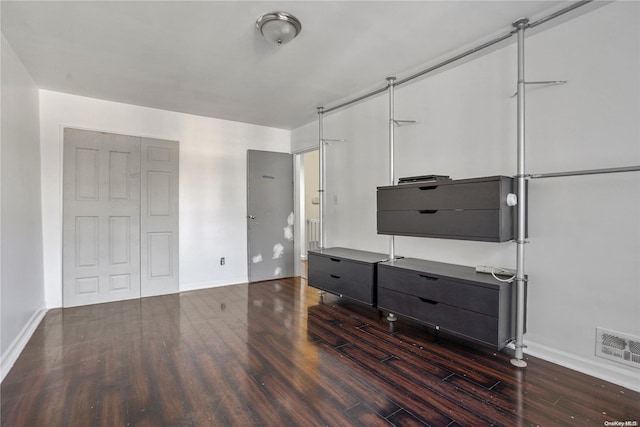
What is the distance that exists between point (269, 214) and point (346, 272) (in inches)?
78.1

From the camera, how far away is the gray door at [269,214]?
4586 millimetres

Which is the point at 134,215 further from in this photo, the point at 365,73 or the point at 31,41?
the point at 365,73

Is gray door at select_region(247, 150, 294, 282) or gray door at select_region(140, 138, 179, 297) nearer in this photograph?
gray door at select_region(140, 138, 179, 297)

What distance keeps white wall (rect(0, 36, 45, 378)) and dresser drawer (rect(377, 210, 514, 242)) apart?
9.65 ft

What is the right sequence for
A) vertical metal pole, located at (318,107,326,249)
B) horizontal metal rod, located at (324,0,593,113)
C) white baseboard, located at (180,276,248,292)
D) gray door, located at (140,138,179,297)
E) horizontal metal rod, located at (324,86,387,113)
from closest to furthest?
horizontal metal rod, located at (324,0,593,113) < horizontal metal rod, located at (324,86,387,113) < gray door, located at (140,138,179,297) < vertical metal pole, located at (318,107,326,249) < white baseboard, located at (180,276,248,292)

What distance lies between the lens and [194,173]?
418 cm

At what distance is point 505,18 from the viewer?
205 cm

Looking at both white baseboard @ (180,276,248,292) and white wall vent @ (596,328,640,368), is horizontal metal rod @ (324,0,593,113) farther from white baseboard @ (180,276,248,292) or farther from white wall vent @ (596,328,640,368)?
white baseboard @ (180,276,248,292)

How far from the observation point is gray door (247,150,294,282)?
181 inches

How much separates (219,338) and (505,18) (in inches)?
125

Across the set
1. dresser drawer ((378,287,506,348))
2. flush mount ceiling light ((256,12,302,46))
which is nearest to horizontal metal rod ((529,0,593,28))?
flush mount ceiling light ((256,12,302,46))

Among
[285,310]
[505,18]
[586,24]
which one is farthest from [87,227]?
[586,24]

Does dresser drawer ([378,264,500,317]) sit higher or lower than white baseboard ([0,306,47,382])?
higher

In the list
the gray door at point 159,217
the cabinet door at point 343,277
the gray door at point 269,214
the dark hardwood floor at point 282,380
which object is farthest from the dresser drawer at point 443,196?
the gray door at point 159,217
